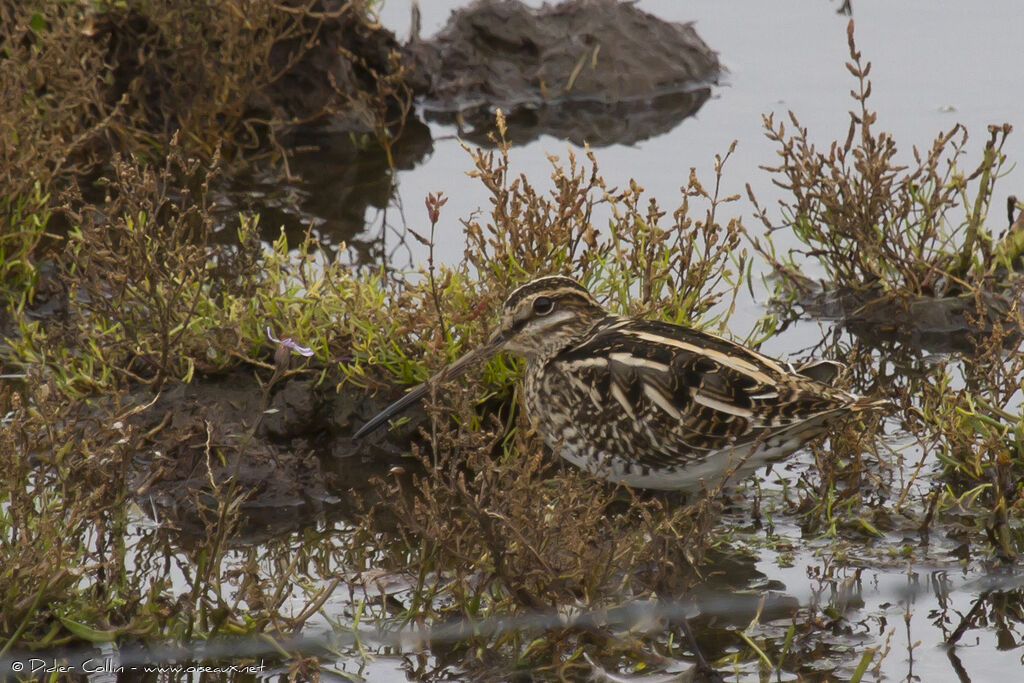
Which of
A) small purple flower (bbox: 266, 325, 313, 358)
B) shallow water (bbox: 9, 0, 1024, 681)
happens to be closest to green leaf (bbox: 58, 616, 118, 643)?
shallow water (bbox: 9, 0, 1024, 681)

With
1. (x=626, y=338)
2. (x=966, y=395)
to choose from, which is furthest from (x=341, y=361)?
(x=966, y=395)

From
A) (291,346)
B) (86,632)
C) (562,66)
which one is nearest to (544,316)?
(291,346)

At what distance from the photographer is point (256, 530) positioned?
18.5 feet

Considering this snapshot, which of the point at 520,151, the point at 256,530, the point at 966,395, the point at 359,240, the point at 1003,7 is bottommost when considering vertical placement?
the point at 256,530

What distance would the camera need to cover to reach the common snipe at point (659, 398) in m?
5.21

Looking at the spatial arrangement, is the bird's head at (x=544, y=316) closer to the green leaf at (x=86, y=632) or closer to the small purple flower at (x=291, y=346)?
the small purple flower at (x=291, y=346)

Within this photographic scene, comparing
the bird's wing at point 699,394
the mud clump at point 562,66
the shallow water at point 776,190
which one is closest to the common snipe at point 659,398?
the bird's wing at point 699,394

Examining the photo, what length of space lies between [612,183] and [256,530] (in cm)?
376

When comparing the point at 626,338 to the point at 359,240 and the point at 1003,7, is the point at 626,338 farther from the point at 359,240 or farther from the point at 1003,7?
the point at 1003,7

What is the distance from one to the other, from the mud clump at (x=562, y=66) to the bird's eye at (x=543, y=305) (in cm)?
455

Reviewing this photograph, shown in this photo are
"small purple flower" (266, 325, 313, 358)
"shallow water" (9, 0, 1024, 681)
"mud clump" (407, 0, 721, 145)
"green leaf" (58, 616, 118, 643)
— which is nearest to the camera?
"small purple flower" (266, 325, 313, 358)

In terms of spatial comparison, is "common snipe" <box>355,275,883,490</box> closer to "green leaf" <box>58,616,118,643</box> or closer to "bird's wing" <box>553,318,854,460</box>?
"bird's wing" <box>553,318,854,460</box>

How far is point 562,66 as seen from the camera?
10.4 meters

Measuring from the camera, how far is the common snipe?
17.1ft
